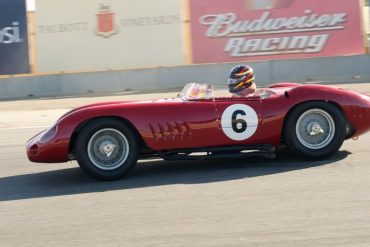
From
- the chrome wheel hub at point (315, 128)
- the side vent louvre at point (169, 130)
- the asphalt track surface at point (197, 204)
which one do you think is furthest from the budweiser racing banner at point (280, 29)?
the side vent louvre at point (169, 130)

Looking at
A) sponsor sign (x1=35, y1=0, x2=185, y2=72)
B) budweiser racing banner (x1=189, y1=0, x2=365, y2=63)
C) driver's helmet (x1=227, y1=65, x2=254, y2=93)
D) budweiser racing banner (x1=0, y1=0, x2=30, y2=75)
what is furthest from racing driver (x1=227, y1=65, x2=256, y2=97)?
budweiser racing banner (x1=0, y1=0, x2=30, y2=75)

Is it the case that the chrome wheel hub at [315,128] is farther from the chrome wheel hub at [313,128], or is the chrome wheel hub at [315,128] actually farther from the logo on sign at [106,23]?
the logo on sign at [106,23]

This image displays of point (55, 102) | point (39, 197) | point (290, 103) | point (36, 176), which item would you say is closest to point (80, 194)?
point (39, 197)

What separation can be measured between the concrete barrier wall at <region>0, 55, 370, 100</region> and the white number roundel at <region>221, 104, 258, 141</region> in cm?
1102

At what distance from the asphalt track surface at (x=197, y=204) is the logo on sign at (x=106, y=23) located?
469 inches

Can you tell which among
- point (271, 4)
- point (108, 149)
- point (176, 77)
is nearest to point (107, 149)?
point (108, 149)

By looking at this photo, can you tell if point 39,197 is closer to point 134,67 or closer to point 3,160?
point 3,160

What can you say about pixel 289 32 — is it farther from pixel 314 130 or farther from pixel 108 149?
pixel 108 149

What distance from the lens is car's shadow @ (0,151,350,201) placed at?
6699mm

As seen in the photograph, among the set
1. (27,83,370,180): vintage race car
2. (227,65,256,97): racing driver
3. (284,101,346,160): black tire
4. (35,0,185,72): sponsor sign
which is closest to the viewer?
(27,83,370,180): vintage race car

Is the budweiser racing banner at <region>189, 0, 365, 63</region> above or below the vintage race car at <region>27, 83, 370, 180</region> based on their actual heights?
above

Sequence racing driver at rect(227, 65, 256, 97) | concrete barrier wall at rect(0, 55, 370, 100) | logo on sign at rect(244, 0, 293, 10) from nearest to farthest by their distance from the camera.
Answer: racing driver at rect(227, 65, 256, 97)
concrete barrier wall at rect(0, 55, 370, 100)
logo on sign at rect(244, 0, 293, 10)

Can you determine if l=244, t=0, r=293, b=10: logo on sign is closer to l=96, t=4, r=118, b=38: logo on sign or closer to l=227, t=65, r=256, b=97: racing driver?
l=96, t=4, r=118, b=38: logo on sign

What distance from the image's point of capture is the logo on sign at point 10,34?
19109mm
